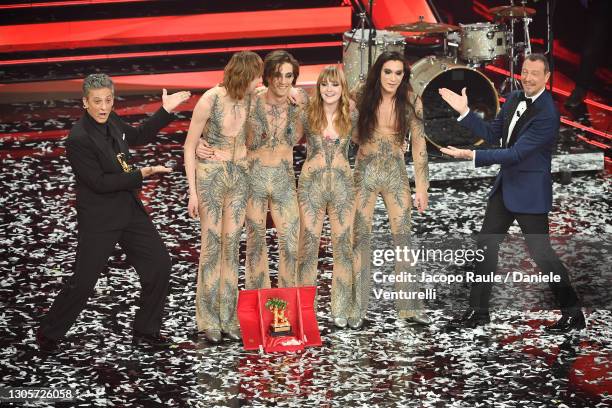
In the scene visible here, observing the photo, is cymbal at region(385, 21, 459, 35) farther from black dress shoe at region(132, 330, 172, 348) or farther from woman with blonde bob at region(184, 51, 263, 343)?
black dress shoe at region(132, 330, 172, 348)

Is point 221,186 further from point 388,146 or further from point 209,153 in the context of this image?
point 388,146

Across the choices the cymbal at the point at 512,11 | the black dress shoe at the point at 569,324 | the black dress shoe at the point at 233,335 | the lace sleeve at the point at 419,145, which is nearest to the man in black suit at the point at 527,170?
the black dress shoe at the point at 569,324

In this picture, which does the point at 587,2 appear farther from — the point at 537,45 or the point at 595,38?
the point at 537,45

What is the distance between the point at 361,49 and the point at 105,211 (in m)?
4.65

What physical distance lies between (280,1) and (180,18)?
1.23 m

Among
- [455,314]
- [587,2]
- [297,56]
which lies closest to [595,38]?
[587,2]

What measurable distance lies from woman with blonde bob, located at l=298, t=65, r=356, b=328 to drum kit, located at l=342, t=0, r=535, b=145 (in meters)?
3.51

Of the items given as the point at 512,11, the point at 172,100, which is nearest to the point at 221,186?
the point at 172,100

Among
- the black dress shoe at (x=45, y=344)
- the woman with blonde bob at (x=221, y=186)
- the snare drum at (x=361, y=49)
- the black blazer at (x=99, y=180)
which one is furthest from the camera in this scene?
the snare drum at (x=361, y=49)

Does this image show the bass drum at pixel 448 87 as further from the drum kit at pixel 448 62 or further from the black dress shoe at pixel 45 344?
the black dress shoe at pixel 45 344

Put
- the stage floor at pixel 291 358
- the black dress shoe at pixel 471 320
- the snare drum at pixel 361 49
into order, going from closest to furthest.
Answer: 1. the stage floor at pixel 291 358
2. the black dress shoe at pixel 471 320
3. the snare drum at pixel 361 49

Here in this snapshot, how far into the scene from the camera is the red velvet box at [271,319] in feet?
21.4

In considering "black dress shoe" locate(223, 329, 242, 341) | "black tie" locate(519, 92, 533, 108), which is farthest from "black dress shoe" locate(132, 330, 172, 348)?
"black tie" locate(519, 92, 533, 108)

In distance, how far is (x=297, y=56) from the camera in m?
13.2
